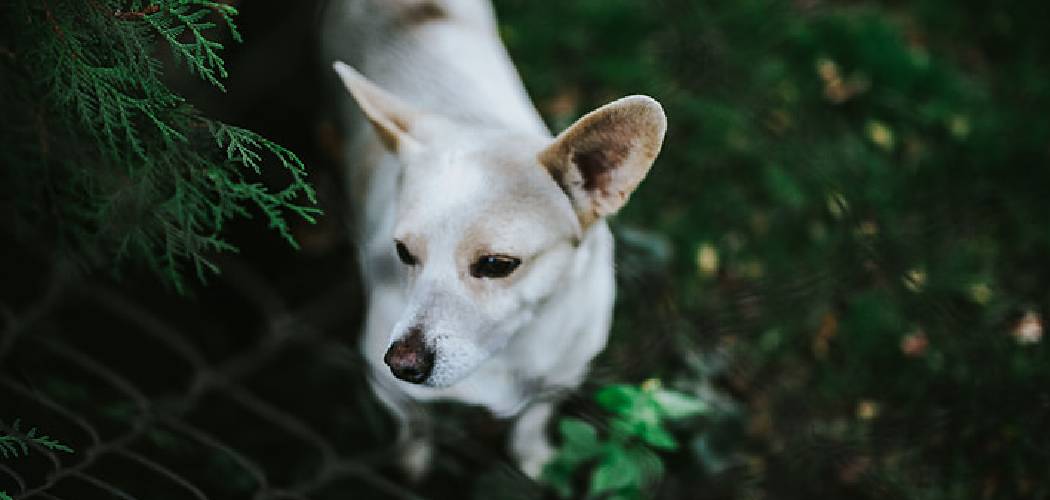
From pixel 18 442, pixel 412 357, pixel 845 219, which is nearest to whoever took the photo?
pixel 18 442

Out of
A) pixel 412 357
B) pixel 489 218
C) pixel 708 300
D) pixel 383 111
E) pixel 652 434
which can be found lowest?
pixel 708 300

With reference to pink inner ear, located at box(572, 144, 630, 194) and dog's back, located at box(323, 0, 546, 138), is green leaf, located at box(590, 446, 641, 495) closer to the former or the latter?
pink inner ear, located at box(572, 144, 630, 194)

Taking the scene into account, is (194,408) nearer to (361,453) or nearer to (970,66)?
(361,453)

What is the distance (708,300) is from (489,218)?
1.28m

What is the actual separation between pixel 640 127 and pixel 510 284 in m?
0.40

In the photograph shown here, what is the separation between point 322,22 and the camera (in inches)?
94.7

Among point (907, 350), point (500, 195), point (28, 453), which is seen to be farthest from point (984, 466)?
point (28, 453)

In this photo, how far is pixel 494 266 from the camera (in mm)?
1608

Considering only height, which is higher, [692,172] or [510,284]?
[510,284]

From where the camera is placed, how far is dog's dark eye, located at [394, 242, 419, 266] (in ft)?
5.40

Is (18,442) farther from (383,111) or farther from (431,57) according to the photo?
(431,57)

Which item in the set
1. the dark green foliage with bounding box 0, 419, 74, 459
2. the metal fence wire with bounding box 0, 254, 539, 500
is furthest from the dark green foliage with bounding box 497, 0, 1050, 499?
the dark green foliage with bounding box 0, 419, 74, 459

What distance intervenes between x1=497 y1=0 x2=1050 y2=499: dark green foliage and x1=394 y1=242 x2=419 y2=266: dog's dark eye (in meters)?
0.73

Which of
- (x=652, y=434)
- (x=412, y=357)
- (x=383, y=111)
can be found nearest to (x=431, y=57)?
(x=383, y=111)
